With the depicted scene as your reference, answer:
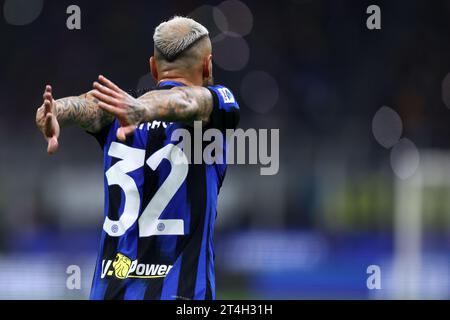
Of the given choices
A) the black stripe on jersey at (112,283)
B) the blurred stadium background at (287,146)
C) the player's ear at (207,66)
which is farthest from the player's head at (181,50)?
the blurred stadium background at (287,146)

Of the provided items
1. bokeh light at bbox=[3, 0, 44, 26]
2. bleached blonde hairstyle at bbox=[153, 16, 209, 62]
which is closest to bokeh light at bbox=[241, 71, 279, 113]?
bokeh light at bbox=[3, 0, 44, 26]

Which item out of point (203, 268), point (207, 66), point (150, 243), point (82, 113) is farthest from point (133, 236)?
point (207, 66)

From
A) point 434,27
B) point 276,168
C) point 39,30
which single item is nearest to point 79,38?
point 39,30

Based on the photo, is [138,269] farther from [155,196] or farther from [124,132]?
[124,132]

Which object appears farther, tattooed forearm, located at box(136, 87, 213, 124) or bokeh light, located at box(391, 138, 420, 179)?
bokeh light, located at box(391, 138, 420, 179)

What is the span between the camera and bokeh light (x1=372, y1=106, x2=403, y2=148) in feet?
40.2

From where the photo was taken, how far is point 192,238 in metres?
3.76

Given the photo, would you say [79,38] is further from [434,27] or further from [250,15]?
[434,27]

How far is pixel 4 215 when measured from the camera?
11.1 metres

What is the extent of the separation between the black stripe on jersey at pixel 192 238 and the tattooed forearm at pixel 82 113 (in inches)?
18.9

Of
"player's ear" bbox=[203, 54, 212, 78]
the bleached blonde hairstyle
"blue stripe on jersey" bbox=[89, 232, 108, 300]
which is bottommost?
"blue stripe on jersey" bbox=[89, 232, 108, 300]

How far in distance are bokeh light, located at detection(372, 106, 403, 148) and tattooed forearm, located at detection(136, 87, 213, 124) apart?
8819mm

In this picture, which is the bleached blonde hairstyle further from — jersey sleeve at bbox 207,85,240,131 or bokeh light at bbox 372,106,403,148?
bokeh light at bbox 372,106,403,148

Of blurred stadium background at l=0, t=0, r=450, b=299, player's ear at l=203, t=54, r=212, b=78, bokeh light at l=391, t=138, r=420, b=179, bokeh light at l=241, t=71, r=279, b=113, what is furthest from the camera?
bokeh light at l=241, t=71, r=279, b=113
